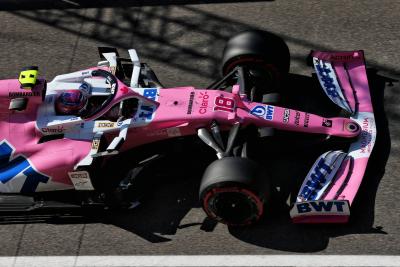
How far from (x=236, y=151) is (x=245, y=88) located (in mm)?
1096

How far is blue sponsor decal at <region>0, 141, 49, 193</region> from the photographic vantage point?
7953 mm

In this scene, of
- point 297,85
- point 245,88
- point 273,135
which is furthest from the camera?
point 297,85

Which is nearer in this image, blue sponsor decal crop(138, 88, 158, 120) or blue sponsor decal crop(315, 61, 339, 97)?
blue sponsor decal crop(138, 88, 158, 120)

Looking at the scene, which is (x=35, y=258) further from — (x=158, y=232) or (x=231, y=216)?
(x=231, y=216)

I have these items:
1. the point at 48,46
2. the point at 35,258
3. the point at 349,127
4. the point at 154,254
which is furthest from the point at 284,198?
the point at 48,46

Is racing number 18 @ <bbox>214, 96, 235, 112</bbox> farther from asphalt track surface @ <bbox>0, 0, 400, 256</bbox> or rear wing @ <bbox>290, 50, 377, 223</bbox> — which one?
rear wing @ <bbox>290, 50, 377, 223</bbox>

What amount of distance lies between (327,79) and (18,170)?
413 cm

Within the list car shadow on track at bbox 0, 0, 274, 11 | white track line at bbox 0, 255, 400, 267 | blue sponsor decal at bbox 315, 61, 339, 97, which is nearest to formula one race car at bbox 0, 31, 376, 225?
blue sponsor decal at bbox 315, 61, 339, 97

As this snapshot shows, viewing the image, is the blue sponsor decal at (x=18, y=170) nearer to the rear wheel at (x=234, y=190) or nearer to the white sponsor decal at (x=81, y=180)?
the white sponsor decal at (x=81, y=180)

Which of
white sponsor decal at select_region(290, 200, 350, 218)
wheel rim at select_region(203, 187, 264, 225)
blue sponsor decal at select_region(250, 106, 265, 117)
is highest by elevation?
blue sponsor decal at select_region(250, 106, 265, 117)

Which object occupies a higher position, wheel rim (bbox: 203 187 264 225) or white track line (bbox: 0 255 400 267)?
wheel rim (bbox: 203 187 264 225)

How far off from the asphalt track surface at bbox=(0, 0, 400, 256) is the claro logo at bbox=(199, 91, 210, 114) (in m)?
0.71

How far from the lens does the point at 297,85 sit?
376 inches

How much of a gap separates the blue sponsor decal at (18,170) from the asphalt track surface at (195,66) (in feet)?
1.75
